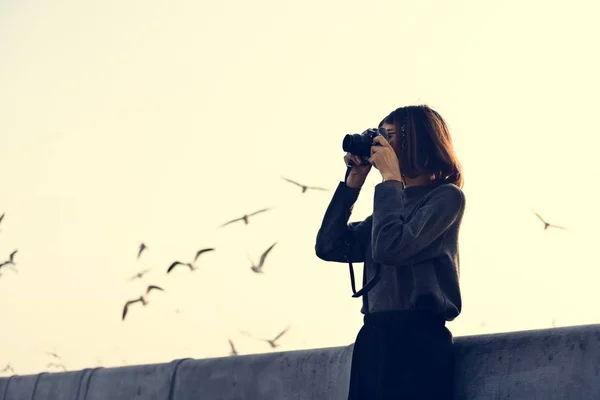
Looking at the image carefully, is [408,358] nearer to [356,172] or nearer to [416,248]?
[416,248]

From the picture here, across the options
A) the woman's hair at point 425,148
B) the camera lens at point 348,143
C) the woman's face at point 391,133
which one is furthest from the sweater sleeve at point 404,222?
the camera lens at point 348,143

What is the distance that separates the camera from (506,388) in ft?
14.0

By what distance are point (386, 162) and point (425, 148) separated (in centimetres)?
18

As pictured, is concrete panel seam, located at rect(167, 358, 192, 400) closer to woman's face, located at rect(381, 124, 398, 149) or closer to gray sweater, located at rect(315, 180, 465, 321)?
gray sweater, located at rect(315, 180, 465, 321)

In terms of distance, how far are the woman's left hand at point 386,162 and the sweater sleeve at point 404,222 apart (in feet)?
0.20

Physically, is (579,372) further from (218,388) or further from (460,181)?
(218,388)

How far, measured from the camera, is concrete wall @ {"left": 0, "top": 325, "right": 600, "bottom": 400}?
404 centimetres

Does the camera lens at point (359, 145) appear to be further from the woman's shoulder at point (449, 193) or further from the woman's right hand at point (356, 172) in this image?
the woman's shoulder at point (449, 193)

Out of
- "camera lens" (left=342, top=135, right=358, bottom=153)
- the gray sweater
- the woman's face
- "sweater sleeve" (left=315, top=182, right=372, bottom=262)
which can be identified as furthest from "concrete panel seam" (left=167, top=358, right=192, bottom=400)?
the woman's face

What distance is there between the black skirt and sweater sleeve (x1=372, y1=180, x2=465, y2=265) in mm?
240

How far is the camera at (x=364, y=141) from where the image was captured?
4.60m

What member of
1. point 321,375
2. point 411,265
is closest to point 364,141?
point 411,265

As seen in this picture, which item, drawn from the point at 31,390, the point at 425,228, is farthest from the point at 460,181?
the point at 31,390

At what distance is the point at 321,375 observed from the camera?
18.4ft
